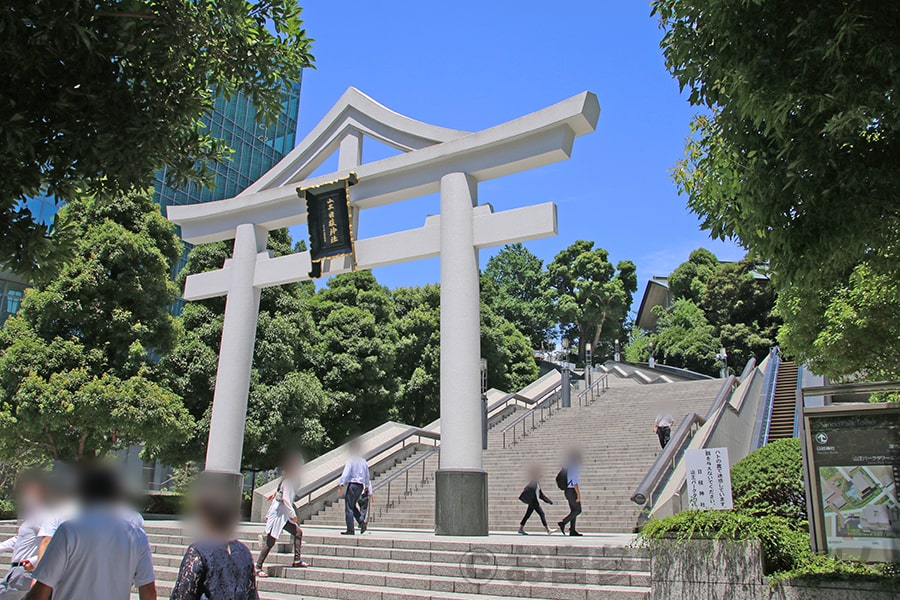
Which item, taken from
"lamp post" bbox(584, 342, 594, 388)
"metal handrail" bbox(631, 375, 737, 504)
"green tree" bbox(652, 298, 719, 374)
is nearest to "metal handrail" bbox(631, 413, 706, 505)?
"metal handrail" bbox(631, 375, 737, 504)

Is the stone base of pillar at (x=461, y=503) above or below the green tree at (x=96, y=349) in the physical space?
below

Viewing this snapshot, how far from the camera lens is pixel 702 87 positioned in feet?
18.3

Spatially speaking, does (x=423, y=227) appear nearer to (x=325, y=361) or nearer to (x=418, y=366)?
(x=325, y=361)

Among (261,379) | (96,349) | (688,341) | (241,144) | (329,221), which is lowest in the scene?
(96,349)

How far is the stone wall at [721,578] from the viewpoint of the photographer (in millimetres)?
5113

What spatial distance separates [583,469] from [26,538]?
11183 millimetres

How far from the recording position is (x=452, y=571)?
7660mm

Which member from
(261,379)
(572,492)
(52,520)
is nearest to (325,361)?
(261,379)

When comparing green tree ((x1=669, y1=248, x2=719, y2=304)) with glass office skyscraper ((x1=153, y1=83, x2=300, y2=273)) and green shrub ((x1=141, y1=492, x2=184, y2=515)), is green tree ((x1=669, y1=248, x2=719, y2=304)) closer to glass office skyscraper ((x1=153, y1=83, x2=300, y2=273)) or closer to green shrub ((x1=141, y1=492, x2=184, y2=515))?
glass office skyscraper ((x1=153, y1=83, x2=300, y2=273))

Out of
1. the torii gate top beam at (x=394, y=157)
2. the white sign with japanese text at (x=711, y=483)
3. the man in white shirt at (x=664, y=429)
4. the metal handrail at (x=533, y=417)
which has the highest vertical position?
the torii gate top beam at (x=394, y=157)

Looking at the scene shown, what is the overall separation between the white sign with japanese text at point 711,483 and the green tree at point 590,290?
3709cm

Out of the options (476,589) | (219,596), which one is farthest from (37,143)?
(476,589)

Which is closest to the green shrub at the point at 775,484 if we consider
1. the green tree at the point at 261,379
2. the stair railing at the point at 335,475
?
the stair railing at the point at 335,475

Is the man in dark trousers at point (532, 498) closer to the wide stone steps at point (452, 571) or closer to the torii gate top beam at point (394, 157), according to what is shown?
the wide stone steps at point (452, 571)
